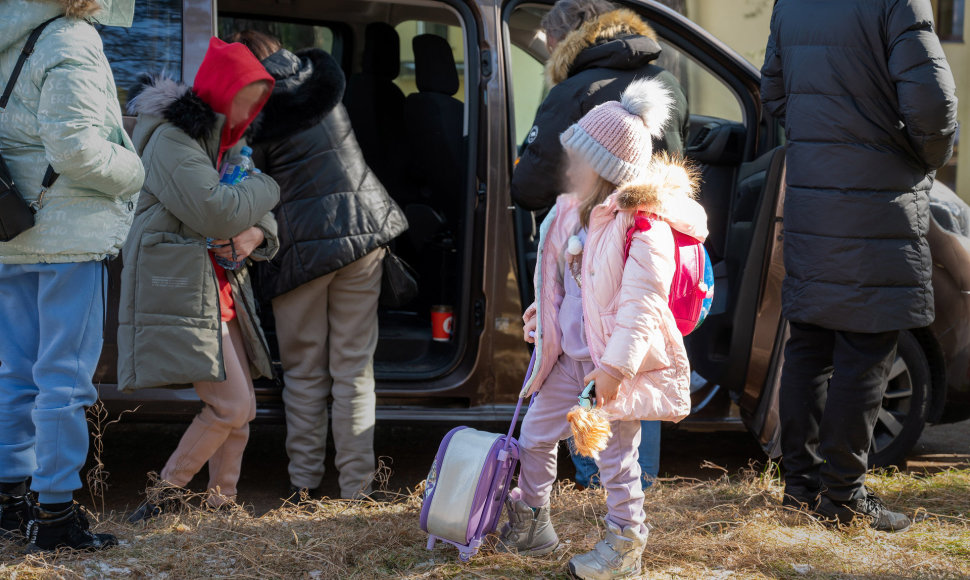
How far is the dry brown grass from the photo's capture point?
2.88 meters

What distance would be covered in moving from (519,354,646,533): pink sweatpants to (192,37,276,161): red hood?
4.36 ft

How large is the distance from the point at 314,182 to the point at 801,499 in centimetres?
203

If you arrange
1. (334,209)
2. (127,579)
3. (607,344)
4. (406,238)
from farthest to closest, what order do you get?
(406,238)
(334,209)
(127,579)
(607,344)

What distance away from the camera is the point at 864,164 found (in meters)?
3.14

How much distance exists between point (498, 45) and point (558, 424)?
1642 millimetres

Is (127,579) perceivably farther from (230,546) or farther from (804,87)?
(804,87)

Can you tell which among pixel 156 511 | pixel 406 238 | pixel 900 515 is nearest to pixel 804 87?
pixel 900 515

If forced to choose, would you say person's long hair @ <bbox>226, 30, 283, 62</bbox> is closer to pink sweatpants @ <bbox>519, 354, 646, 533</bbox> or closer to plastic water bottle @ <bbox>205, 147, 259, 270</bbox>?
plastic water bottle @ <bbox>205, 147, 259, 270</bbox>

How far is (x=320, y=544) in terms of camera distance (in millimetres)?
3033

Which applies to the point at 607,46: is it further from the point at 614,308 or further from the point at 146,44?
the point at 146,44

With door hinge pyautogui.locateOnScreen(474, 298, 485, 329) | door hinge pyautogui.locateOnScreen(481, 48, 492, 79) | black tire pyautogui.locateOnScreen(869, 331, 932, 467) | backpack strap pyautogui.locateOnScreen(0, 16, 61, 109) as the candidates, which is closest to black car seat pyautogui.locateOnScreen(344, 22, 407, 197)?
door hinge pyautogui.locateOnScreen(481, 48, 492, 79)

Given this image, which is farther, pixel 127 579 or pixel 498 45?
pixel 498 45

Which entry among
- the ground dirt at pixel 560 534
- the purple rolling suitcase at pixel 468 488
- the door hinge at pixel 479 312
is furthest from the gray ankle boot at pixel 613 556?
the door hinge at pixel 479 312

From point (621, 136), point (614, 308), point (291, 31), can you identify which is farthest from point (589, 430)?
point (291, 31)
